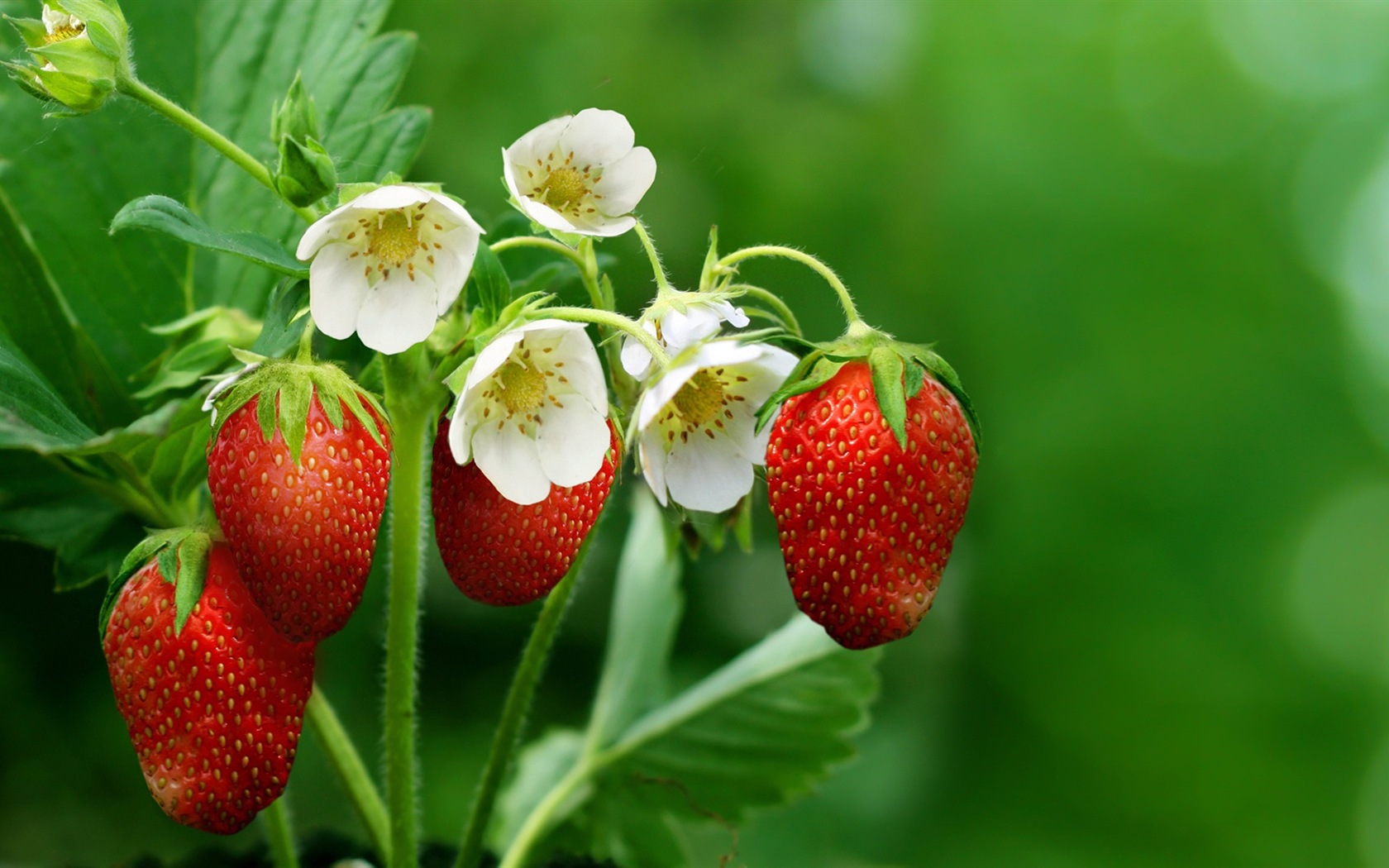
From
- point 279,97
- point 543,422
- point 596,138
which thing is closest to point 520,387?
point 543,422

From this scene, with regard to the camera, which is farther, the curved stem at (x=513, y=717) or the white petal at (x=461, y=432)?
the curved stem at (x=513, y=717)

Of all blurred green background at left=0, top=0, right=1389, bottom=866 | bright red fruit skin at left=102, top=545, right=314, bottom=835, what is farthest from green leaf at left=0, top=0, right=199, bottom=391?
blurred green background at left=0, top=0, right=1389, bottom=866

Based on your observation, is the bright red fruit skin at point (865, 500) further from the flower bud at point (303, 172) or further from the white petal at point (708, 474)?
the flower bud at point (303, 172)

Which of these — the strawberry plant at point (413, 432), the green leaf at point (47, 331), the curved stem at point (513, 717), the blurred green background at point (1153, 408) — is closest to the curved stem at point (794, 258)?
the strawberry plant at point (413, 432)

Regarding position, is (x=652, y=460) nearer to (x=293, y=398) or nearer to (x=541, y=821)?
(x=293, y=398)

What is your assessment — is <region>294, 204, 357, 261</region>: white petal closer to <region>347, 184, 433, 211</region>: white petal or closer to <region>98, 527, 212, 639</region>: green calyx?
<region>347, 184, 433, 211</region>: white petal
